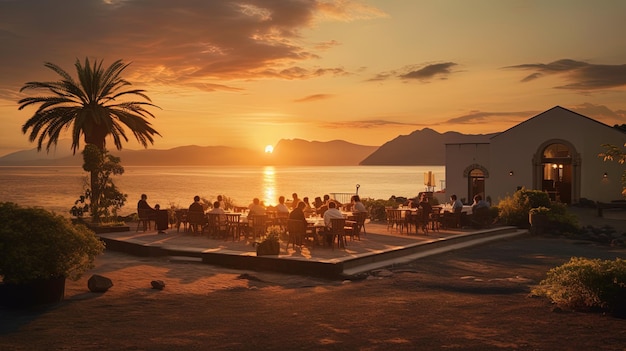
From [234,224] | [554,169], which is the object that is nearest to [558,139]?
[554,169]

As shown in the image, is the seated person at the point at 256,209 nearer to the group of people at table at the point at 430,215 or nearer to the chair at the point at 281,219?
the chair at the point at 281,219

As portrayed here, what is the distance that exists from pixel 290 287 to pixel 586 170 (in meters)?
26.4

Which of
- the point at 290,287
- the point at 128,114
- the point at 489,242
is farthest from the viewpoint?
the point at 128,114


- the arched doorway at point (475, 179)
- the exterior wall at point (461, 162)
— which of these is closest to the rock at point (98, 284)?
the exterior wall at point (461, 162)

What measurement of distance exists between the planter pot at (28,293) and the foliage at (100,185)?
12568mm

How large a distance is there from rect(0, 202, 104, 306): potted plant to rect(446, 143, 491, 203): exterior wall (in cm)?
3023

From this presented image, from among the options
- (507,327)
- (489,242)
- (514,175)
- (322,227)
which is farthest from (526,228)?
(507,327)

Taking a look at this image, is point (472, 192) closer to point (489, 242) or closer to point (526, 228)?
point (526, 228)

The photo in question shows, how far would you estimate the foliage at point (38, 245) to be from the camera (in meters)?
9.23

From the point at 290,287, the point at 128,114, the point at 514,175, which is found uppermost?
the point at 128,114

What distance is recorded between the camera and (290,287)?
11.7 metres

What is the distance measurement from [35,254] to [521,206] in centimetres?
1917

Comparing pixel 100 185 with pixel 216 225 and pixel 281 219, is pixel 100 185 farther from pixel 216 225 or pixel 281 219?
pixel 281 219

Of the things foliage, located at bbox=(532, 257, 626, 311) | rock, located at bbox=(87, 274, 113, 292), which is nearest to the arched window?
foliage, located at bbox=(532, 257, 626, 311)
